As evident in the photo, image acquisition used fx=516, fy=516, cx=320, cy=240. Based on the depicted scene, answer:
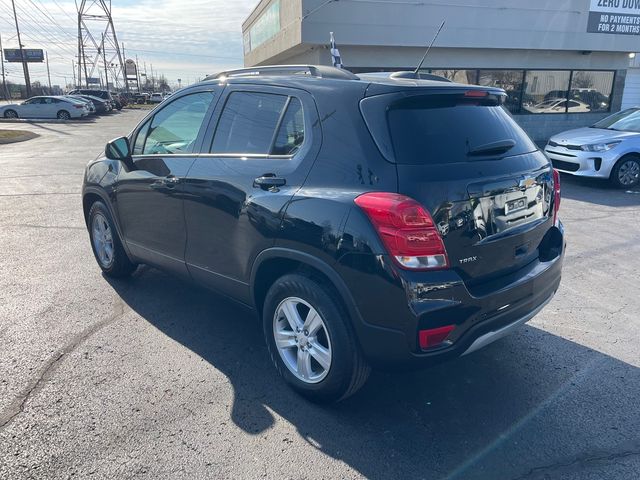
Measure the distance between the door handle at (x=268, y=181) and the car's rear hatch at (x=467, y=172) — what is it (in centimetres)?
64

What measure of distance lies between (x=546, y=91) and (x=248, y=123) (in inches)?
672

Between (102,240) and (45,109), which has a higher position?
(45,109)

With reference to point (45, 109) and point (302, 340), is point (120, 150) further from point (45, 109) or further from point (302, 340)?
point (45, 109)

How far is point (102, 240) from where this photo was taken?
5.20 m

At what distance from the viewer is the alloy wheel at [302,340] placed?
3008 mm

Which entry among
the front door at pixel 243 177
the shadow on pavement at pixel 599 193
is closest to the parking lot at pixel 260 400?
the front door at pixel 243 177

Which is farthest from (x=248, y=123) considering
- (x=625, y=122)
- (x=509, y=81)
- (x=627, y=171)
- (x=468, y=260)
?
(x=509, y=81)

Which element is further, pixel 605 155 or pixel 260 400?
pixel 605 155

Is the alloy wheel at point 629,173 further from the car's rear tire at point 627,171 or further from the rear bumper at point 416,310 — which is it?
the rear bumper at point 416,310

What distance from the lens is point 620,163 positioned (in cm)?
980

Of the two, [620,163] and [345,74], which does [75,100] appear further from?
[345,74]

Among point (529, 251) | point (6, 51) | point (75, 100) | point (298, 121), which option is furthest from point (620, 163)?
point (6, 51)

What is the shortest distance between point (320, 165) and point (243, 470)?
5.45ft

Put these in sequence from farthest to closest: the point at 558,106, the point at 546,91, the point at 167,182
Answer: the point at 558,106 < the point at 546,91 < the point at 167,182
